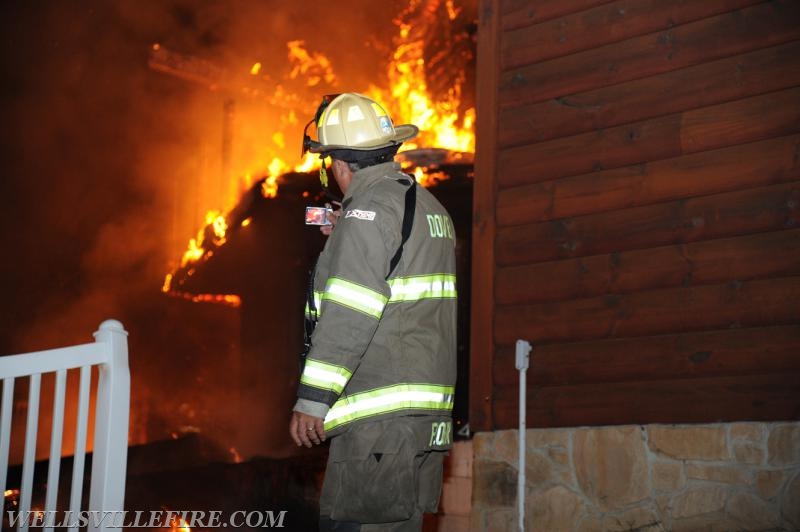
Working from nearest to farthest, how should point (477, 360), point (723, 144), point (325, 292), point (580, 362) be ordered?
point (325, 292) < point (723, 144) < point (580, 362) < point (477, 360)

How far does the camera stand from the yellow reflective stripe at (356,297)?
345 centimetres

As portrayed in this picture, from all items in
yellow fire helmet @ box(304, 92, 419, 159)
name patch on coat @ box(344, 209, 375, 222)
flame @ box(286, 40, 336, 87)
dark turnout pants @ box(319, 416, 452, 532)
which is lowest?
dark turnout pants @ box(319, 416, 452, 532)

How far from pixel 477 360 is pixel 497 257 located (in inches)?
29.1

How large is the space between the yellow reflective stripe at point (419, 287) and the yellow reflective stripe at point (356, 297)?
0.14 meters

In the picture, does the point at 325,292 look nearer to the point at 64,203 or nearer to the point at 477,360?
the point at 477,360

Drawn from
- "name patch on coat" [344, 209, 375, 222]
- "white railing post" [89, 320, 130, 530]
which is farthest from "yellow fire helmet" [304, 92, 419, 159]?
"white railing post" [89, 320, 130, 530]

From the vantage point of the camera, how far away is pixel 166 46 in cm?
1491

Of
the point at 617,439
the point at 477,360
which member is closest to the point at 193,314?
the point at 477,360

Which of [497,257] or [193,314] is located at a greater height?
[193,314]

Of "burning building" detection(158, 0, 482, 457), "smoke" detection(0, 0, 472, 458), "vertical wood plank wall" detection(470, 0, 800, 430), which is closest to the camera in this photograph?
"vertical wood plank wall" detection(470, 0, 800, 430)

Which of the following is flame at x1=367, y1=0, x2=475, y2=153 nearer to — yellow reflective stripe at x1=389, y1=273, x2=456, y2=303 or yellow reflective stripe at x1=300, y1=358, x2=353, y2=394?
yellow reflective stripe at x1=389, y1=273, x2=456, y2=303

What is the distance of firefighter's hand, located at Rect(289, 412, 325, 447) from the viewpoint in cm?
336

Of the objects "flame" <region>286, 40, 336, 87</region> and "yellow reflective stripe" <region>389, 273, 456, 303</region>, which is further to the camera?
"flame" <region>286, 40, 336, 87</region>

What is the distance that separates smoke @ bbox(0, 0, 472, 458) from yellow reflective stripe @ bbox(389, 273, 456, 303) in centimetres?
929
